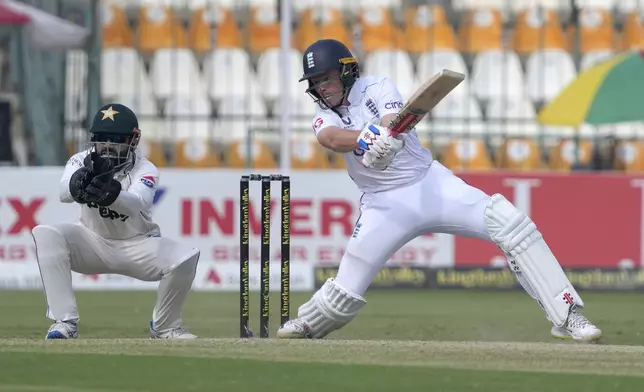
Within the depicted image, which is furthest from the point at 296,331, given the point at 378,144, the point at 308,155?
the point at 308,155

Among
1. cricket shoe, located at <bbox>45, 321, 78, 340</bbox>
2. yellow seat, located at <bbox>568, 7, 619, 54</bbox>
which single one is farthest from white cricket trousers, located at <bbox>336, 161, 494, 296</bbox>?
yellow seat, located at <bbox>568, 7, 619, 54</bbox>

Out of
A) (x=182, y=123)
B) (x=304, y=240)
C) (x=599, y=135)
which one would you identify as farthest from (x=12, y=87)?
(x=599, y=135)

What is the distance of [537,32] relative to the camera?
17.2 meters

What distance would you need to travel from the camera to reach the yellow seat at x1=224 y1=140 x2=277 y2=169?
15750mm

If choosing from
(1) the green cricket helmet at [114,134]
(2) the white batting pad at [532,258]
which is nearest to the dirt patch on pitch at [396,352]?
(2) the white batting pad at [532,258]

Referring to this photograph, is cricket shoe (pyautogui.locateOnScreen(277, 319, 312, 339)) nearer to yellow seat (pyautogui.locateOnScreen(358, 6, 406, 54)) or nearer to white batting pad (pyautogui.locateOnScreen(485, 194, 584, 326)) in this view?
white batting pad (pyautogui.locateOnScreen(485, 194, 584, 326))

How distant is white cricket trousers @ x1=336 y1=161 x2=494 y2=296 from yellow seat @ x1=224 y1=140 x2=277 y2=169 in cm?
767

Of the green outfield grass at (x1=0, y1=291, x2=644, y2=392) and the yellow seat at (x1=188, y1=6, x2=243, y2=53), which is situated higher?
the yellow seat at (x1=188, y1=6, x2=243, y2=53)

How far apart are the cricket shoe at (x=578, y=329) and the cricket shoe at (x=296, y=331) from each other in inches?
58.0

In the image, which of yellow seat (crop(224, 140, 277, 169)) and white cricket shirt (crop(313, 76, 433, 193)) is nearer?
white cricket shirt (crop(313, 76, 433, 193))

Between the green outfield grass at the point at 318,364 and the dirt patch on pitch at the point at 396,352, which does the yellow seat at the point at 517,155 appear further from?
the dirt patch on pitch at the point at 396,352

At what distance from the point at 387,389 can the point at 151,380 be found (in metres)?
1.03

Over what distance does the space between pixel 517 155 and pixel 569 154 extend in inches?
24.8

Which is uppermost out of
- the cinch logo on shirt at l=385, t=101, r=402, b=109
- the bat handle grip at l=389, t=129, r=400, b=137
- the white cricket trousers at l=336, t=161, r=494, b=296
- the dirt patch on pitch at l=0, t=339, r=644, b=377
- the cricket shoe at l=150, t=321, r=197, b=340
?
the cinch logo on shirt at l=385, t=101, r=402, b=109
